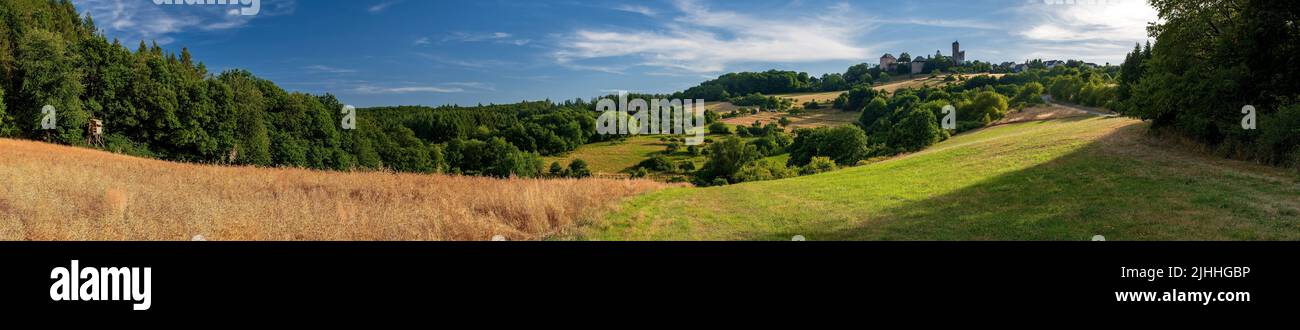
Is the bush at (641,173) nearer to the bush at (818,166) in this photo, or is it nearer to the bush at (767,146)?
the bush at (767,146)

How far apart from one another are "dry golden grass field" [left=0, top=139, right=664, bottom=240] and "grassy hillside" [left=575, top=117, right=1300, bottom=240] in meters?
1.28

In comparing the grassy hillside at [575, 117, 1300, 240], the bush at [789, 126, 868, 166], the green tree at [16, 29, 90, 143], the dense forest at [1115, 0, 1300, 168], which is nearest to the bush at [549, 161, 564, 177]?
the bush at [789, 126, 868, 166]

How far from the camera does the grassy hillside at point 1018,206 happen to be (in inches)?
436

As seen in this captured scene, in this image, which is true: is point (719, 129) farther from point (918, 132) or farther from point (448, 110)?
point (918, 132)

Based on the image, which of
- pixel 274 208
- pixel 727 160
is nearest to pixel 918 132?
pixel 727 160

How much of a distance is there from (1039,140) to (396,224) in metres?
34.3

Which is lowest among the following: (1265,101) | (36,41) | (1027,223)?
(1027,223)

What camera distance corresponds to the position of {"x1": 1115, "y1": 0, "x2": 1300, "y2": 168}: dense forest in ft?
69.2

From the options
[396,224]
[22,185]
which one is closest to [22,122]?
[22,185]

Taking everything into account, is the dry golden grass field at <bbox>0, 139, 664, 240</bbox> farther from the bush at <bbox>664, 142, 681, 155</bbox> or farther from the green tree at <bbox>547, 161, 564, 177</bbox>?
the bush at <bbox>664, 142, 681, 155</bbox>

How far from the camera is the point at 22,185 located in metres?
13.8

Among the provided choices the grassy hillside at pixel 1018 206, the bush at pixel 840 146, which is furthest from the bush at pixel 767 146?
the grassy hillside at pixel 1018 206
